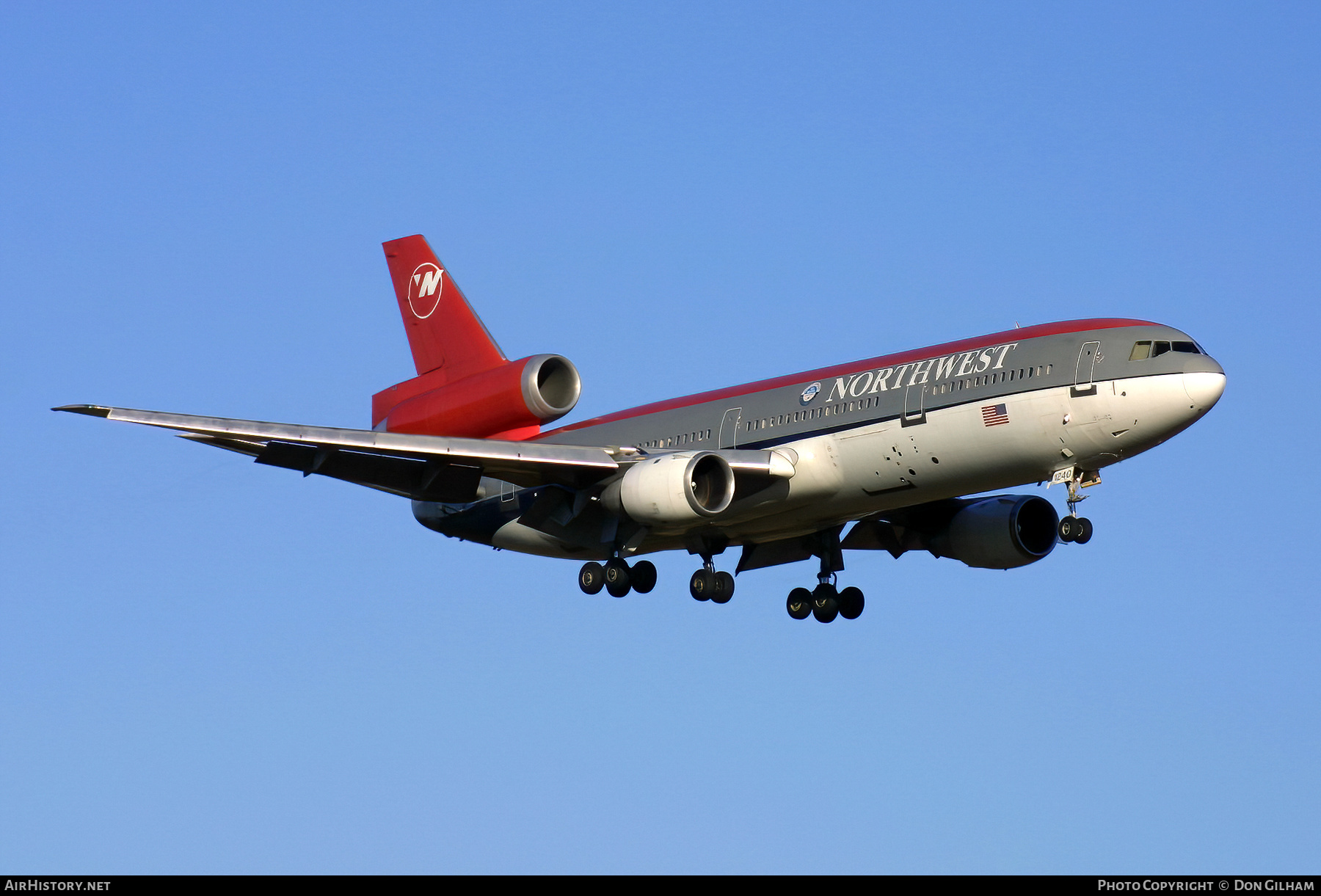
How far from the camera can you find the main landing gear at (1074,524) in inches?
1432

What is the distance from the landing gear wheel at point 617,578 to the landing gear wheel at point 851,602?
602cm

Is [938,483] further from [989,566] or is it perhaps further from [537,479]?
[537,479]

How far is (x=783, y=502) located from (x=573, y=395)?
19.2 feet

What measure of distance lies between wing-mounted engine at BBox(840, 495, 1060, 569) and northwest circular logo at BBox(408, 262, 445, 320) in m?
12.5

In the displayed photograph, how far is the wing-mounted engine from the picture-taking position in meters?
43.1

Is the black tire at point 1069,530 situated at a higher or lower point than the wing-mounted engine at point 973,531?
lower

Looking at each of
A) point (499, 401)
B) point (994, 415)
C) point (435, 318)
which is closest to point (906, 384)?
point (994, 415)

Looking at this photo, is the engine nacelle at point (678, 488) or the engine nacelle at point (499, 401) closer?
the engine nacelle at point (678, 488)

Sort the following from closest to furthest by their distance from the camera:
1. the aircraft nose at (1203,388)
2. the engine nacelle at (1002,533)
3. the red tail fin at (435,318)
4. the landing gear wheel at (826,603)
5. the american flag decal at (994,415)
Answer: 1. the aircraft nose at (1203,388)
2. the american flag decal at (994,415)
3. the engine nacelle at (1002,533)
4. the landing gear wheel at (826,603)
5. the red tail fin at (435,318)

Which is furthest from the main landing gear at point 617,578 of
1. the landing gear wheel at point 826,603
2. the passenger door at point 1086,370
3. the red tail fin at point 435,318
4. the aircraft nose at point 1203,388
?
the aircraft nose at point 1203,388

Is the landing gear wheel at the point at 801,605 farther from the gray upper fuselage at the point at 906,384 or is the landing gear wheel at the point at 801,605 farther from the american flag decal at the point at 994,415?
the american flag decal at the point at 994,415

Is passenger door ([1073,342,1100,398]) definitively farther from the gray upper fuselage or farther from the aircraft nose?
the aircraft nose

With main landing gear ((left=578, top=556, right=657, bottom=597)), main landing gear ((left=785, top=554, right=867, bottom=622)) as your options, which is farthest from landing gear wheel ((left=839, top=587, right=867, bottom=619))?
main landing gear ((left=578, top=556, right=657, bottom=597))
